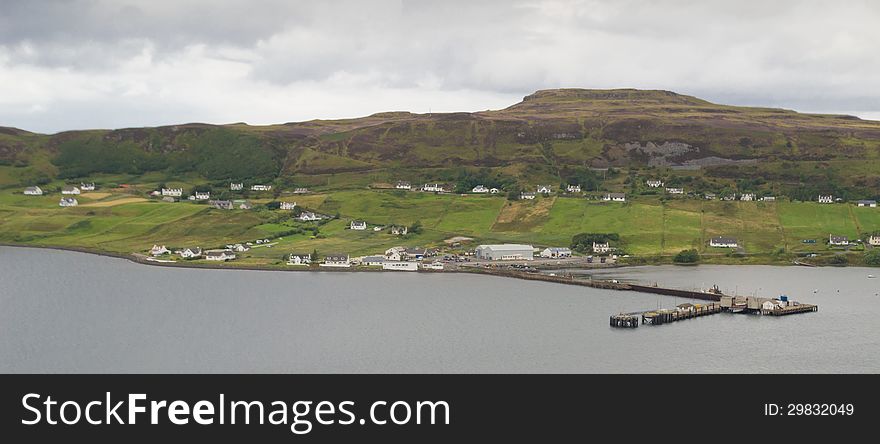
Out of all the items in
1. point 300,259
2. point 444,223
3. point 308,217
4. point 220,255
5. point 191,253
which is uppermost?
point 308,217

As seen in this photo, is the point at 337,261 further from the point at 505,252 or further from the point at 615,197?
the point at 615,197

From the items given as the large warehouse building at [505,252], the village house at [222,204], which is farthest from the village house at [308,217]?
the large warehouse building at [505,252]

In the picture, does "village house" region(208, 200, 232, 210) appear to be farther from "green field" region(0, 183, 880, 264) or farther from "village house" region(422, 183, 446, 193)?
"village house" region(422, 183, 446, 193)

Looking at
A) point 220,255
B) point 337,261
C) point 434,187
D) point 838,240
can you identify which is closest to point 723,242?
point 838,240

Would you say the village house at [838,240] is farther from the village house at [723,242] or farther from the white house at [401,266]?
the white house at [401,266]

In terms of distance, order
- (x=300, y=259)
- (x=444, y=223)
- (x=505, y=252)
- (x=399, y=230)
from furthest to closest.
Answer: (x=444, y=223), (x=399, y=230), (x=505, y=252), (x=300, y=259)

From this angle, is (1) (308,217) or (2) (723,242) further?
(1) (308,217)
